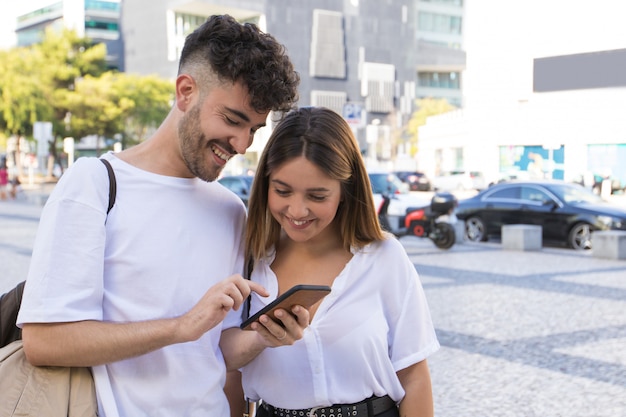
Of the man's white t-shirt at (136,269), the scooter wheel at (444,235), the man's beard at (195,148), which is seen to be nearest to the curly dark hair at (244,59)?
the man's beard at (195,148)

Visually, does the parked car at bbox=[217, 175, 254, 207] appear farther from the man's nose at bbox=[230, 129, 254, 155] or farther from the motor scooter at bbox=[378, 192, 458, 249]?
the man's nose at bbox=[230, 129, 254, 155]

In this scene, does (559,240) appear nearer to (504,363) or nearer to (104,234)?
(504,363)

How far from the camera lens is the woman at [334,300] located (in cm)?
220

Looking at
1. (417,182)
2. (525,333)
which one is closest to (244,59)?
(525,333)

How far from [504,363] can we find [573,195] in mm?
10362

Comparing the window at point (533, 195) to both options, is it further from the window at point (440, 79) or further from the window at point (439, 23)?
the window at point (439, 23)

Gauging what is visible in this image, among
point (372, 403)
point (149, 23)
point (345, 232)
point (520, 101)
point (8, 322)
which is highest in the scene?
point (149, 23)

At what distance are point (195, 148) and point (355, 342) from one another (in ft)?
2.32

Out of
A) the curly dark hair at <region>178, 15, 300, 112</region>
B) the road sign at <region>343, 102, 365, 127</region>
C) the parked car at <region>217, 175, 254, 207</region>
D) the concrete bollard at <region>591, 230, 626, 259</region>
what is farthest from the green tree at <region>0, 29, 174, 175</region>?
the curly dark hair at <region>178, 15, 300, 112</region>

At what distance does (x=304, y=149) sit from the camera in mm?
2217

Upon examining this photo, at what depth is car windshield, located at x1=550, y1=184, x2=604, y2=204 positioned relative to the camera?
15656 mm

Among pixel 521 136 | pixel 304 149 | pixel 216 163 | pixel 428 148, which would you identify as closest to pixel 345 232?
pixel 304 149

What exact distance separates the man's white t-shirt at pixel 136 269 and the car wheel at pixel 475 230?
1556 centimetres

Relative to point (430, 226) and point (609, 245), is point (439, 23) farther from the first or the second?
point (609, 245)
